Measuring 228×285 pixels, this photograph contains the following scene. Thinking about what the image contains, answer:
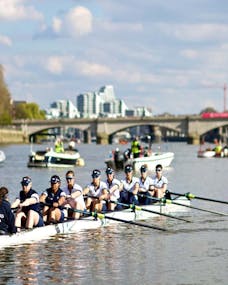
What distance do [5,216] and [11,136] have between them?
129486mm

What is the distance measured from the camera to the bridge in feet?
504

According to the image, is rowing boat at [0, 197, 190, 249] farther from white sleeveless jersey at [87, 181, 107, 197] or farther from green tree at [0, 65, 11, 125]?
green tree at [0, 65, 11, 125]

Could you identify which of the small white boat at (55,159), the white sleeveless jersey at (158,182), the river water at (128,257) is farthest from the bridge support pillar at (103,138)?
the river water at (128,257)

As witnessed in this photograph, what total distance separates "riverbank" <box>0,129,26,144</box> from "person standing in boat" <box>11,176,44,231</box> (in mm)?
119512

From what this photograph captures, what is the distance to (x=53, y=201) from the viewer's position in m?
22.4

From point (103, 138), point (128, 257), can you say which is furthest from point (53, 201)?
point (103, 138)

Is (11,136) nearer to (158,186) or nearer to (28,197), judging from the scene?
(158,186)

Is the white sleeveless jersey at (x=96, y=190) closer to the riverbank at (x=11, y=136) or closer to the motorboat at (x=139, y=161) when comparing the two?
the motorboat at (x=139, y=161)

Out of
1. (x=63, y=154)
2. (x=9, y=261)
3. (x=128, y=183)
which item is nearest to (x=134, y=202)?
(x=128, y=183)

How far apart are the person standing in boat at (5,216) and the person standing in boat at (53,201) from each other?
190 centimetres

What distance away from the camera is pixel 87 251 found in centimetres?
2105

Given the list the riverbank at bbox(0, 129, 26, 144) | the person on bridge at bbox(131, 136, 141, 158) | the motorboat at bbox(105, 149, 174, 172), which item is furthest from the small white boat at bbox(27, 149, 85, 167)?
the riverbank at bbox(0, 129, 26, 144)

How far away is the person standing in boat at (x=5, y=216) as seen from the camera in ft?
64.9

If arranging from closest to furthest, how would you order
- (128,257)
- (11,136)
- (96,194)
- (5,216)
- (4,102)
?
(5,216) → (128,257) → (96,194) → (4,102) → (11,136)
